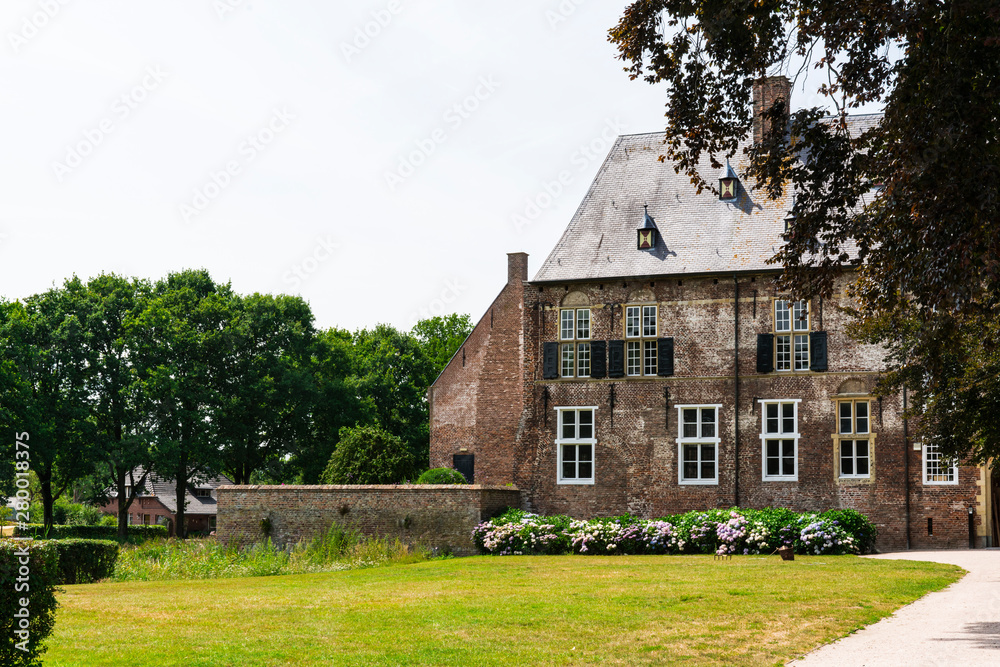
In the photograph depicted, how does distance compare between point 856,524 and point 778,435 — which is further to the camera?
point 778,435

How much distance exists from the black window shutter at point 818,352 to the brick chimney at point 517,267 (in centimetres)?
986

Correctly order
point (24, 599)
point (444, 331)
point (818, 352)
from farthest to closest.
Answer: point (444, 331) < point (818, 352) < point (24, 599)

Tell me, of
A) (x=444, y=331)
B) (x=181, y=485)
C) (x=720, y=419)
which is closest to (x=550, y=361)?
(x=720, y=419)

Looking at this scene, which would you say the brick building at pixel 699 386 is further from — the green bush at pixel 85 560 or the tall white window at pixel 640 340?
the green bush at pixel 85 560

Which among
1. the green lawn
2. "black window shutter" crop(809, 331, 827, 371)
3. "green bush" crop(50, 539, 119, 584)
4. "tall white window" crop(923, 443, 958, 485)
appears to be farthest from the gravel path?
"green bush" crop(50, 539, 119, 584)

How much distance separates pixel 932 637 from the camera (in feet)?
33.1

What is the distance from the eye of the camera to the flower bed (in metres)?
24.4

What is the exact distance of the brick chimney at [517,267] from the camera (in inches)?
1332

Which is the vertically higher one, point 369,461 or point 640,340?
point 640,340

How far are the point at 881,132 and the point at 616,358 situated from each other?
20.6 m

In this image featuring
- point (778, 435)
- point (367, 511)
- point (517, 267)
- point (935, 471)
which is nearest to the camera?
point (367, 511)

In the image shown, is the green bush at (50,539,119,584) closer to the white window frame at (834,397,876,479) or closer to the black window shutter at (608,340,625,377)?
the black window shutter at (608,340,625,377)

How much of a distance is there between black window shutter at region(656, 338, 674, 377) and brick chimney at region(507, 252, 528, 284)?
608cm

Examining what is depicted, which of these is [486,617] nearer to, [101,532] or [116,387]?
[116,387]
